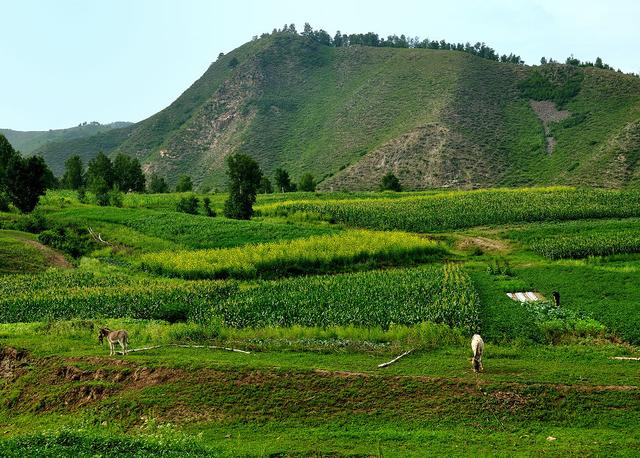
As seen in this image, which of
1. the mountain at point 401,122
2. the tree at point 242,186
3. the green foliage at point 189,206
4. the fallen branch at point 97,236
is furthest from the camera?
the mountain at point 401,122

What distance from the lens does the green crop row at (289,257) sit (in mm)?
42656

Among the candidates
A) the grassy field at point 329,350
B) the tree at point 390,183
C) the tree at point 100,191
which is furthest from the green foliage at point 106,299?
the tree at point 390,183

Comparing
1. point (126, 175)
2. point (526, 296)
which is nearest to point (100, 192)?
point (126, 175)

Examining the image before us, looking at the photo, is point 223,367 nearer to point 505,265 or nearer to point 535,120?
point 505,265

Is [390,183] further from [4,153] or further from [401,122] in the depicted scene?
[4,153]

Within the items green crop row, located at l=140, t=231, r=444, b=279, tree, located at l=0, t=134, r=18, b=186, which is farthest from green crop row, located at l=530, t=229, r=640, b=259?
tree, located at l=0, t=134, r=18, b=186

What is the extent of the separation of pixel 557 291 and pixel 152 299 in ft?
76.4

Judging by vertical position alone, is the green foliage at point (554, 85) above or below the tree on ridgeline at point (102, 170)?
above

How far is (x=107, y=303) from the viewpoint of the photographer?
32000 millimetres

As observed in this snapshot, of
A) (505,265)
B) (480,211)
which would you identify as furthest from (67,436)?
(480,211)

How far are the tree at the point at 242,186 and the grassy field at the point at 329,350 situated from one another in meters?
16.9

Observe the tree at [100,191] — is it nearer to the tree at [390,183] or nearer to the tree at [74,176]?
the tree at [74,176]

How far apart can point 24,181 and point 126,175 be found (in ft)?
132

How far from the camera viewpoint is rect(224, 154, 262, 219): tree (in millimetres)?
66062
